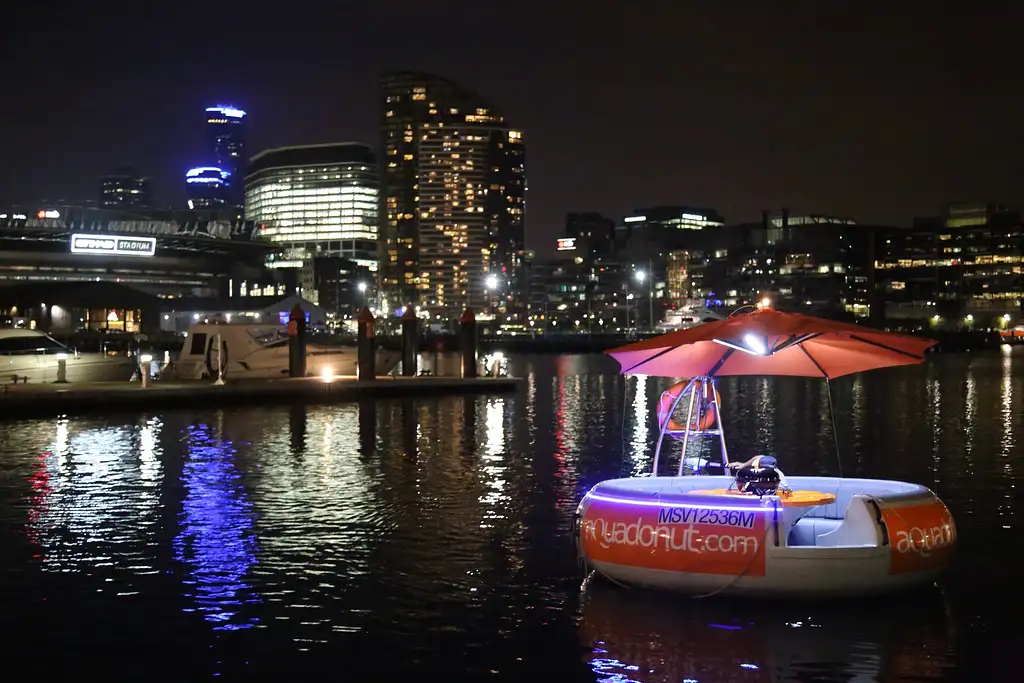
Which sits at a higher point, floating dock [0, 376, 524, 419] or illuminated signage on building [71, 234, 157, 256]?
illuminated signage on building [71, 234, 157, 256]

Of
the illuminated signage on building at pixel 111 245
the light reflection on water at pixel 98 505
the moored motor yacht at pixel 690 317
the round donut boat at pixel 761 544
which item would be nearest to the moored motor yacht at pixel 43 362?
the light reflection on water at pixel 98 505

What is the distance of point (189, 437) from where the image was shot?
3356 cm

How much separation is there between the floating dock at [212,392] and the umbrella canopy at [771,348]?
30014mm

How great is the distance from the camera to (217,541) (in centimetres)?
1794

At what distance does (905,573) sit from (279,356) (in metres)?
44.3

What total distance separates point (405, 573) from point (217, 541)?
384cm

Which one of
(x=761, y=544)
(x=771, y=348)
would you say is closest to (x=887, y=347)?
(x=771, y=348)

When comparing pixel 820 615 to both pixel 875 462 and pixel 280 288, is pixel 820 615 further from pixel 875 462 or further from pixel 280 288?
pixel 280 288

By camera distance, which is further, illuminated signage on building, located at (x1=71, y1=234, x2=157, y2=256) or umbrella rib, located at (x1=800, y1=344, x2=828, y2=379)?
illuminated signage on building, located at (x1=71, y1=234, x2=157, y2=256)

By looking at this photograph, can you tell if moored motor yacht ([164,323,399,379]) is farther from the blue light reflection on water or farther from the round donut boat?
the round donut boat

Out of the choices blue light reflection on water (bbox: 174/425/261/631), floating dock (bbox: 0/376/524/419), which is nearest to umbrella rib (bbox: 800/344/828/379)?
blue light reflection on water (bbox: 174/425/261/631)

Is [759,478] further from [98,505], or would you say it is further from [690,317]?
[690,317]

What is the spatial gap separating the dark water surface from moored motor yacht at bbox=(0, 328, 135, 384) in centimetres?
1544

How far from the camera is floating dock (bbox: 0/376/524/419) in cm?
4103
